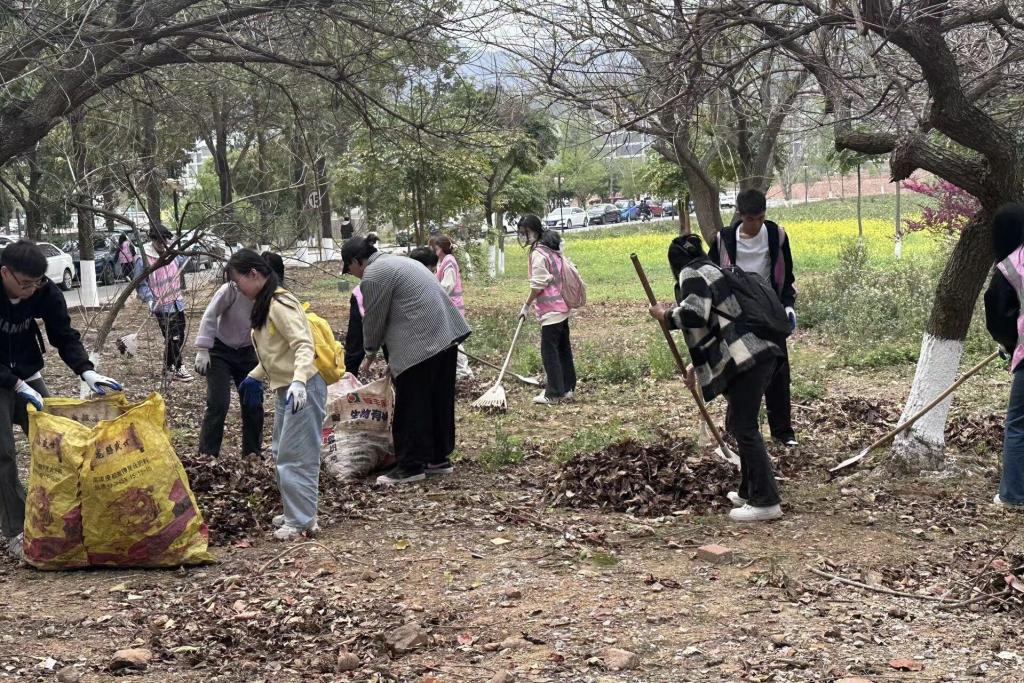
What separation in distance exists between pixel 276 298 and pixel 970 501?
12.5ft

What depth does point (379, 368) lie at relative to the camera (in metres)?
11.4

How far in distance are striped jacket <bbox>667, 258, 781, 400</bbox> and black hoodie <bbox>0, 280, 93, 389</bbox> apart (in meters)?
3.07

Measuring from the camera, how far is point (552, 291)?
32.1ft

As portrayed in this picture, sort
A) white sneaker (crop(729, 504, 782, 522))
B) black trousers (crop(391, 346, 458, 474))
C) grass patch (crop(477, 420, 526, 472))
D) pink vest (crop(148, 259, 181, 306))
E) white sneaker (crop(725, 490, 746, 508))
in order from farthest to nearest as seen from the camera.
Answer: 1. pink vest (crop(148, 259, 181, 306))
2. grass patch (crop(477, 420, 526, 472))
3. black trousers (crop(391, 346, 458, 474))
4. white sneaker (crop(725, 490, 746, 508))
5. white sneaker (crop(729, 504, 782, 522))

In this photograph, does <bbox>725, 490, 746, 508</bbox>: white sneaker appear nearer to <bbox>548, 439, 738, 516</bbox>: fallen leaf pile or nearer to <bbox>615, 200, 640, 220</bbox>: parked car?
<bbox>548, 439, 738, 516</bbox>: fallen leaf pile

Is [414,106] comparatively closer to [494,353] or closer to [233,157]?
[494,353]

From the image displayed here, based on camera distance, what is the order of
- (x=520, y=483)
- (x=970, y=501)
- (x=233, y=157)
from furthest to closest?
(x=233, y=157)
(x=520, y=483)
(x=970, y=501)

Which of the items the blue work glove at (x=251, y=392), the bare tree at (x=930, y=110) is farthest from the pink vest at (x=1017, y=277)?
the blue work glove at (x=251, y=392)

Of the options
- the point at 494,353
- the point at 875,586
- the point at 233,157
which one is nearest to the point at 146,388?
the point at 494,353

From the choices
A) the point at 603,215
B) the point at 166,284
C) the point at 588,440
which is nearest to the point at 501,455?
the point at 588,440

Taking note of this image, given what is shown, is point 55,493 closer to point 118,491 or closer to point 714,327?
point 118,491

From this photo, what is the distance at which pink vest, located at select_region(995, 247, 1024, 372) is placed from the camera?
5.59 metres

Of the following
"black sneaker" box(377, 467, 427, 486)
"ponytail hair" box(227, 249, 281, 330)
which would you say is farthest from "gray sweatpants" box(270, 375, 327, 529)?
"black sneaker" box(377, 467, 427, 486)

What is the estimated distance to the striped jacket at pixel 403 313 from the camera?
22.5 feet
